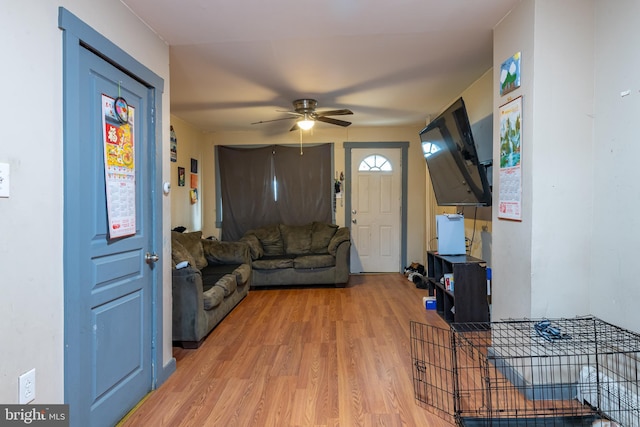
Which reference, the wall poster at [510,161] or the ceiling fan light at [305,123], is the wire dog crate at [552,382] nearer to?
the wall poster at [510,161]

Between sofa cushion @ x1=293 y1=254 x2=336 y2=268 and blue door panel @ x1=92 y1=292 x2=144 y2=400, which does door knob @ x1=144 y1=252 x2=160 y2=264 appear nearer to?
blue door panel @ x1=92 y1=292 x2=144 y2=400

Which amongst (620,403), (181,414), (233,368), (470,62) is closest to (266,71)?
(470,62)

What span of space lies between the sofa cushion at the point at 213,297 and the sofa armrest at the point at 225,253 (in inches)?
47.9

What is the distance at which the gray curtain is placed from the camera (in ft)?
18.1

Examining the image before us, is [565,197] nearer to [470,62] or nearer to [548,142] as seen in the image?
[548,142]

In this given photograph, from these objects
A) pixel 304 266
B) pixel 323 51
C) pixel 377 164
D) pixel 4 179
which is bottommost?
pixel 304 266

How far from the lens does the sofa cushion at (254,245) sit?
4.77 metres

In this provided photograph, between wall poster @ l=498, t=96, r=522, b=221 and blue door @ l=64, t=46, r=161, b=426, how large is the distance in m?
2.31

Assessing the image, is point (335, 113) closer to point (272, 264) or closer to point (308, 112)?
point (308, 112)

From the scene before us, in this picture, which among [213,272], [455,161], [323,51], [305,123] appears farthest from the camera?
[305,123]

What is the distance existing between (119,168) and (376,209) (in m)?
4.27

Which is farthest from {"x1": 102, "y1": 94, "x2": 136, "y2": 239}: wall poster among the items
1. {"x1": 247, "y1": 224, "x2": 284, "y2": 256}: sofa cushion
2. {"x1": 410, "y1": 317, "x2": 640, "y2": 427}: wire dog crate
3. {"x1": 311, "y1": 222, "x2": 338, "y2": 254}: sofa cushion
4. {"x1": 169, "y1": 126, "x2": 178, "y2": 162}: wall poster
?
{"x1": 311, "y1": 222, "x2": 338, "y2": 254}: sofa cushion

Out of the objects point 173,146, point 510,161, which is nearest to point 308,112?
point 173,146

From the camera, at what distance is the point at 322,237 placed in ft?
16.9
